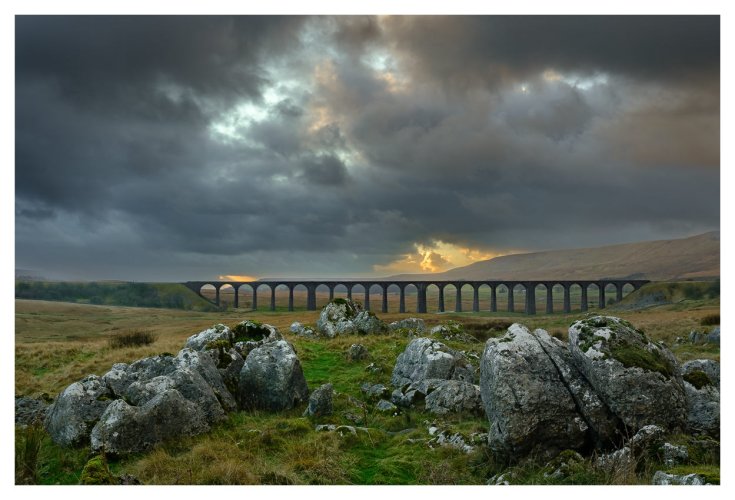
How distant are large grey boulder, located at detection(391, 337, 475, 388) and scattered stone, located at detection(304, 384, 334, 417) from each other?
407 centimetres

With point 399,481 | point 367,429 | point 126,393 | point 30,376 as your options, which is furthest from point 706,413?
point 30,376

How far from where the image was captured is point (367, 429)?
1145 centimetres

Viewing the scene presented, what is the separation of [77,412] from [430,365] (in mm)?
11423

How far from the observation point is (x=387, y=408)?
13.9 m

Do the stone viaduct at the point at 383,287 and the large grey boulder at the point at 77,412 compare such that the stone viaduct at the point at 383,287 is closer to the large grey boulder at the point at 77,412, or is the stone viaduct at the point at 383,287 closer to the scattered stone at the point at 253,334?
the scattered stone at the point at 253,334

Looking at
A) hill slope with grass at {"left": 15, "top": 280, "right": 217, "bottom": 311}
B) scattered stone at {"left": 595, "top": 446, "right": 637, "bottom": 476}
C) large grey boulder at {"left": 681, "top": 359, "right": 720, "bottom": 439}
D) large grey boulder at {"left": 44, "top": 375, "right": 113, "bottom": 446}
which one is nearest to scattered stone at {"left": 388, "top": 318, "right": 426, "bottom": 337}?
large grey boulder at {"left": 681, "top": 359, "right": 720, "bottom": 439}

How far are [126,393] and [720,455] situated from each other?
13.5 meters

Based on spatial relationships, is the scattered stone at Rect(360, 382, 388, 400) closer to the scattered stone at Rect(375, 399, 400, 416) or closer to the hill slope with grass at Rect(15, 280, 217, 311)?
the scattered stone at Rect(375, 399, 400, 416)

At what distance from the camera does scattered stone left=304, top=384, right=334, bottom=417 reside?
13305 mm

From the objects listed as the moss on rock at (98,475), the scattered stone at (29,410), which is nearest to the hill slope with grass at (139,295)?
the scattered stone at (29,410)

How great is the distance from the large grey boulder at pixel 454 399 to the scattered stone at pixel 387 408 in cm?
105

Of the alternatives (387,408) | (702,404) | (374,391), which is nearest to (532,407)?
(702,404)
